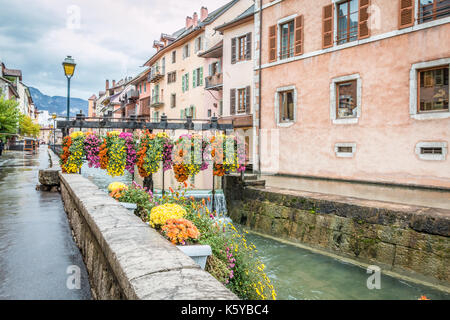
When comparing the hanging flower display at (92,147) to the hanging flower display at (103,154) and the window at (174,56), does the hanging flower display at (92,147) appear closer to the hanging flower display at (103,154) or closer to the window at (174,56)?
the hanging flower display at (103,154)

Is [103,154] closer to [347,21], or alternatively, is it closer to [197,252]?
[197,252]

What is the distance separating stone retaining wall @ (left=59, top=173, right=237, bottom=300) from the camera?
5.98ft

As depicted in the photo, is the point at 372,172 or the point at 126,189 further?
the point at 372,172

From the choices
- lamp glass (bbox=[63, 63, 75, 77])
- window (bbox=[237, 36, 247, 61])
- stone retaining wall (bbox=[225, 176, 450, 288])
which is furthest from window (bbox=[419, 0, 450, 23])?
lamp glass (bbox=[63, 63, 75, 77])

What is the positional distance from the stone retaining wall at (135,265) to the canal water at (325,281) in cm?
398

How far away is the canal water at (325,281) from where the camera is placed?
644 centimetres

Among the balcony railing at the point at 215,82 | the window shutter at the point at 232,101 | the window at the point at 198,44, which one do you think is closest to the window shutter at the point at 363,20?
the window shutter at the point at 232,101

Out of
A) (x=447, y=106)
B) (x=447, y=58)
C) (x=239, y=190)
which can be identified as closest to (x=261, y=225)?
(x=239, y=190)

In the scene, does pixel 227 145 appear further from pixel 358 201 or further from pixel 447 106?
pixel 447 106

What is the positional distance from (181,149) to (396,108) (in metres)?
7.09

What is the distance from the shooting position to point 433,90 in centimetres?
1045

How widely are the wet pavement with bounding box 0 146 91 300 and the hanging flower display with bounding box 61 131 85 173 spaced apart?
2.26 metres

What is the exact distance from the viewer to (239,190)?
12492 mm
